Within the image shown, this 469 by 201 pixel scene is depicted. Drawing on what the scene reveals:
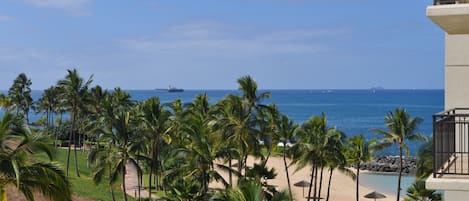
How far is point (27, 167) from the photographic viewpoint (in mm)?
16594

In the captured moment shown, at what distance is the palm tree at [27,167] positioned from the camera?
54.0 ft

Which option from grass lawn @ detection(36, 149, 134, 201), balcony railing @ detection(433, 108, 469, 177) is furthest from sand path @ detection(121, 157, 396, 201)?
balcony railing @ detection(433, 108, 469, 177)

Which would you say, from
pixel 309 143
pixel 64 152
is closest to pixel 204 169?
pixel 309 143

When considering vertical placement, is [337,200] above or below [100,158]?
below

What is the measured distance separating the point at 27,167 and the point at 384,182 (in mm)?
56976

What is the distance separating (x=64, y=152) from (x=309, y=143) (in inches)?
1488

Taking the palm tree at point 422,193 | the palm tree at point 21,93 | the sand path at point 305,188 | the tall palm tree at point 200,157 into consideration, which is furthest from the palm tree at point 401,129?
the palm tree at point 21,93

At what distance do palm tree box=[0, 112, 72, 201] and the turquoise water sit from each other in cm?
4513

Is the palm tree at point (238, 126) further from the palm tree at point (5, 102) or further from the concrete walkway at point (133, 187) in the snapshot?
the palm tree at point (5, 102)

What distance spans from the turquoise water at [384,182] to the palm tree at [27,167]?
45.1 m

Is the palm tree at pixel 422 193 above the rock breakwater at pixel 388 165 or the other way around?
above

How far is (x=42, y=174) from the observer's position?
16.8 meters

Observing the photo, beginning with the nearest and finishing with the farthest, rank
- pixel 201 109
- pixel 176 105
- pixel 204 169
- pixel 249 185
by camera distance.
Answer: pixel 249 185 → pixel 204 169 → pixel 201 109 → pixel 176 105

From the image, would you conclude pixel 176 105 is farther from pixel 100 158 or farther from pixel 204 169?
pixel 204 169
